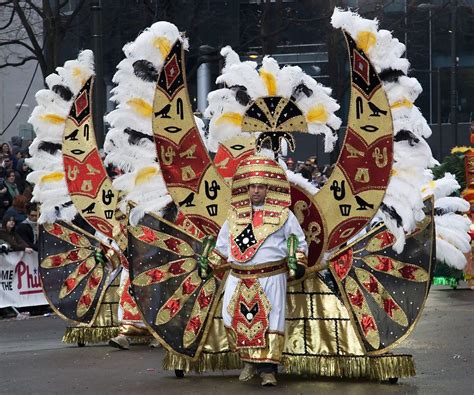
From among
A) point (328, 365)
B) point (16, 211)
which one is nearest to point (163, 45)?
point (328, 365)

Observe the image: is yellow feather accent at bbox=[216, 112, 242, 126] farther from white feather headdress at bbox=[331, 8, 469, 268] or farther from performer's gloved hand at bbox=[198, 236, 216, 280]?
white feather headdress at bbox=[331, 8, 469, 268]

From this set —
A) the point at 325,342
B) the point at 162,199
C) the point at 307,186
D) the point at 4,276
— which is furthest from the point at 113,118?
the point at 4,276

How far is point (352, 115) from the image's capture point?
1029cm

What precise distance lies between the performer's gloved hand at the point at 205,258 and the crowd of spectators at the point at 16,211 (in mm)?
7619

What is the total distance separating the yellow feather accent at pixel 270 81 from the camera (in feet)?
34.7

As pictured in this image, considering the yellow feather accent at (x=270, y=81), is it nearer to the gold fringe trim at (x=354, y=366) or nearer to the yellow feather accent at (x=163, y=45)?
the yellow feather accent at (x=163, y=45)

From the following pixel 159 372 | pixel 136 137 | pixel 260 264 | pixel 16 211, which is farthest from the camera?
pixel 16 211

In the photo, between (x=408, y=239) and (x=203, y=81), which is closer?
(x=408, y=239)

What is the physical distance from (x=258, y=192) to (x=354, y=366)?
57.3 inches

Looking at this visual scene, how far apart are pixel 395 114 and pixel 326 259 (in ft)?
4.04

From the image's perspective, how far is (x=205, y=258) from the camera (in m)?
10.3

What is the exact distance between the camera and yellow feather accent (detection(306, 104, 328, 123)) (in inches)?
418

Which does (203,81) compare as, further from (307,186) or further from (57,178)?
(307,186)

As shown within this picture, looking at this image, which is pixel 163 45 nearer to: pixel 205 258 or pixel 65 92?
pixel 205 258
